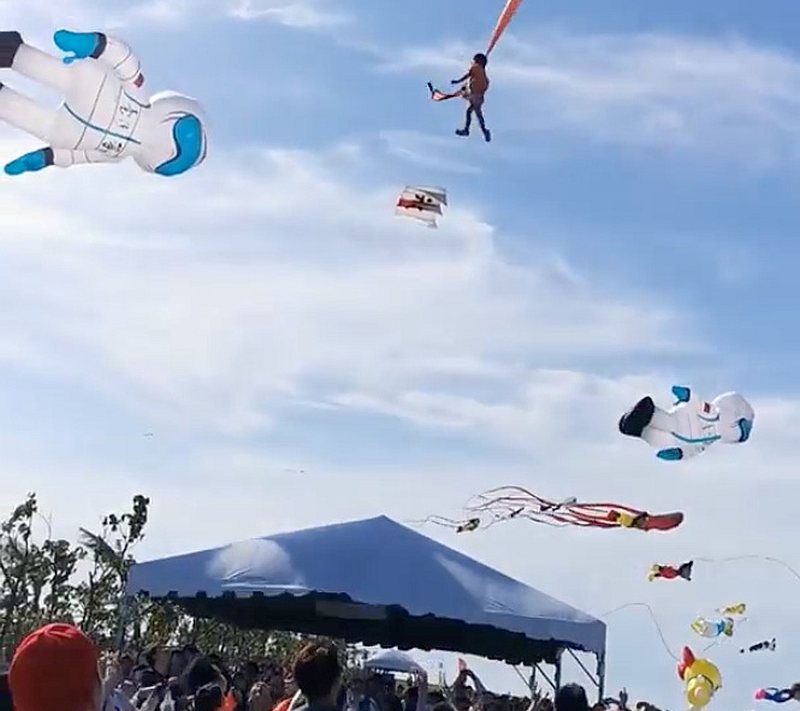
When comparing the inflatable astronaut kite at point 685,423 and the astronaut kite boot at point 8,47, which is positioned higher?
the inflatable astronaut kite at point 685,423

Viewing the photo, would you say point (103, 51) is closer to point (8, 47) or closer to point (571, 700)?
point (8, 47)

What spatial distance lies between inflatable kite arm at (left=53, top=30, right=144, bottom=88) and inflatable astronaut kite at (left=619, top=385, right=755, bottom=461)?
19.1 feet

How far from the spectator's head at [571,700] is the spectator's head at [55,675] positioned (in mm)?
2814

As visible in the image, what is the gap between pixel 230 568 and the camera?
11805 millimetres

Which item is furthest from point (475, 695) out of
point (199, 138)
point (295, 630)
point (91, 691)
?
point (91, 691)

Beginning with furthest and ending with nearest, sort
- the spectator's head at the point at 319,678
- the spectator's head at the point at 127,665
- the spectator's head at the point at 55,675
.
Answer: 1. the spectator's head at the point at 127,665
2. the spectator's head at the point at 319,678
3. the spectator's head at the point at 55,675

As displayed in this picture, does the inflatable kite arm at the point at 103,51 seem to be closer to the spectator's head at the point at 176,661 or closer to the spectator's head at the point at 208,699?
the spectator's head at the point at 208,699

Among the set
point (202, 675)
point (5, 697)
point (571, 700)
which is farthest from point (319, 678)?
point (202, 675)

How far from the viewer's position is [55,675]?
3148 millimetres

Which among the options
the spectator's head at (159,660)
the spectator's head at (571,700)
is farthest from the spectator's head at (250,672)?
the spectator's head at (571,700)

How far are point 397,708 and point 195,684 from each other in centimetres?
451

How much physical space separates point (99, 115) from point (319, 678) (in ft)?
8.51

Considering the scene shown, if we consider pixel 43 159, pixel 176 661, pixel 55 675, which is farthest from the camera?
pixel 176 661

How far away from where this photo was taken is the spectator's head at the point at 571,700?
5.59 m
